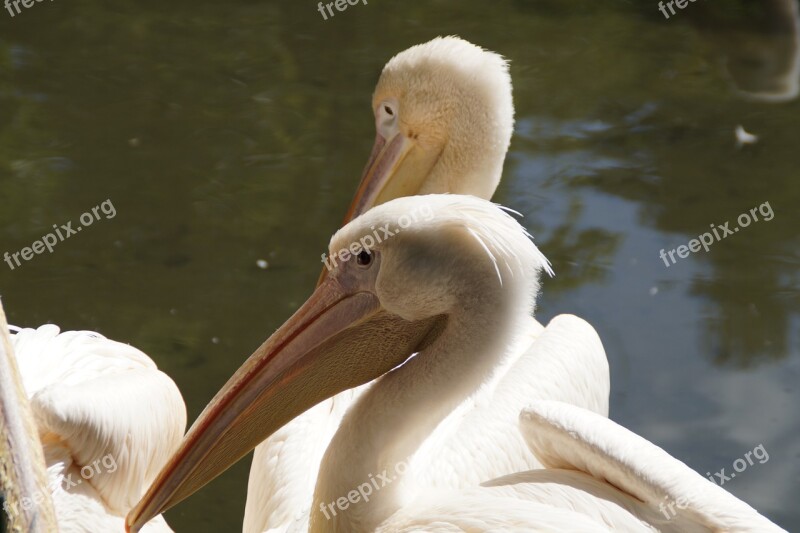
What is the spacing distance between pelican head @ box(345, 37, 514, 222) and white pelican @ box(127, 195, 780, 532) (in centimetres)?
125

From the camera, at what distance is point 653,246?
504 cm

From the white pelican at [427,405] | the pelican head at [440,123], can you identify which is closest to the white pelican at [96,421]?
the white pelican at [427,405]

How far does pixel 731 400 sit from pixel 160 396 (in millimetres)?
2292

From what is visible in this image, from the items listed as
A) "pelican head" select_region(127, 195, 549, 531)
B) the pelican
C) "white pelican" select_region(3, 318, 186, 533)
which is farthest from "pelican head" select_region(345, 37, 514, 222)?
"pelican head" select_region(127, 195, 549, 531)

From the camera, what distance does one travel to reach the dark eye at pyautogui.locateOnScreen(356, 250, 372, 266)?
2.39 meters

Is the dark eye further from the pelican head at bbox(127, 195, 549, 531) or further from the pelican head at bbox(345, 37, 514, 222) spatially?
the pelican head at bbox(345, 37, 514, 222)

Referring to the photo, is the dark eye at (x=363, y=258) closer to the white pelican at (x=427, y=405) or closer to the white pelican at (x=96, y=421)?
the white pelican at (x=427, y=405)

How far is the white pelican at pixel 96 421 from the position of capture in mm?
2584

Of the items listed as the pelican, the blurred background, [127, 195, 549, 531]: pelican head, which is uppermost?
[127, 195, 549, 531]: pelican head

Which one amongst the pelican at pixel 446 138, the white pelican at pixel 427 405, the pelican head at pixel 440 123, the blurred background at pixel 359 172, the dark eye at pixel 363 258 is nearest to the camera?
the white pelican at pixel 427 405

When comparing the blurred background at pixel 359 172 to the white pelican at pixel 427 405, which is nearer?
the white pelican at pixel 427 405

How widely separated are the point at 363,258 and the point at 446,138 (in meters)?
1.35

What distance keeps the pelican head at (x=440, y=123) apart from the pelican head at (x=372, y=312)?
1.24 m

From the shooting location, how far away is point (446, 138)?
3.67 metres
